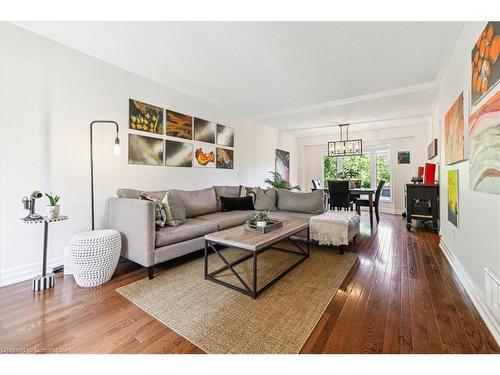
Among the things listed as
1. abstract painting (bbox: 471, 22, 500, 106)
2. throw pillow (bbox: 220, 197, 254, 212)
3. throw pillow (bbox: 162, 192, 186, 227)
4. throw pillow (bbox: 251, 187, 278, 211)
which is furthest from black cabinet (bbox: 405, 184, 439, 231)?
throw pillow (bbox: 162, 192, 186, 227)

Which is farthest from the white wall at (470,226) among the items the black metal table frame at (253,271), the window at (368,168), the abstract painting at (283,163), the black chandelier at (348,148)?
the abstract painting at (283,163)

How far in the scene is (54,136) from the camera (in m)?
2.41

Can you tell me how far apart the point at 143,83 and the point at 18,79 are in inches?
53.5

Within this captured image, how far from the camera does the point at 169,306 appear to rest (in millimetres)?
1758

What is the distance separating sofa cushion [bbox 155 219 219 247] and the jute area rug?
1.10ft

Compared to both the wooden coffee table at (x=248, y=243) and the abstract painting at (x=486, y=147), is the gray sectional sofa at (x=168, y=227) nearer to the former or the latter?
the wooden coffee table at (x=248, y=243)

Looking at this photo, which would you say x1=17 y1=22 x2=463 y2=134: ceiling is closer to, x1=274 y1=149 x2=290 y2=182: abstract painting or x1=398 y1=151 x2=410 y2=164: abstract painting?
x1=398 y1=151 x2=410 y2=164: abstract painting

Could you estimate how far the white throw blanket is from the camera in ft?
9.37

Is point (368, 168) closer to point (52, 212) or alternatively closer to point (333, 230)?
point (333, 230)

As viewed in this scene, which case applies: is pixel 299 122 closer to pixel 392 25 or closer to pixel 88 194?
pixel 392 25

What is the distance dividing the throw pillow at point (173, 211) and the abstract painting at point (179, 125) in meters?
1.31

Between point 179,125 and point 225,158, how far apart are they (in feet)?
3.95

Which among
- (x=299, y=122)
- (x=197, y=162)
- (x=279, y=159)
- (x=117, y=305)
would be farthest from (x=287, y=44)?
(x=279, y=159)

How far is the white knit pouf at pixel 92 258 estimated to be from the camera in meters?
2.03
